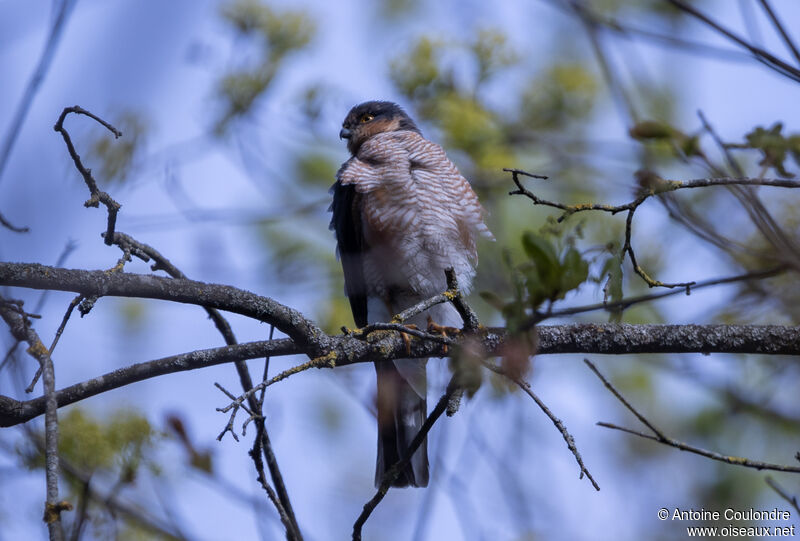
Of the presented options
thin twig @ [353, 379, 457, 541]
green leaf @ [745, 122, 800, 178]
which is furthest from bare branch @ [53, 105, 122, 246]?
green leaf @ [745, 122, 800, 178]

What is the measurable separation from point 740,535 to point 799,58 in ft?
19.2

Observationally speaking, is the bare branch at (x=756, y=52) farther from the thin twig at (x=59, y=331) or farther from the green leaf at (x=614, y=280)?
the thin twig at (x=59, y=331)

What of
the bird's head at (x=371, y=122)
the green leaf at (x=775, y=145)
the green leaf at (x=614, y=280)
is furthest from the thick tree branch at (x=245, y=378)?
the bird's head at (x=371, y=122)

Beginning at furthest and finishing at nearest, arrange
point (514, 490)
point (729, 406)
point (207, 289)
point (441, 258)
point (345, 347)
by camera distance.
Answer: point (729, 406) < point (441, 258) < point (514, 490) < point (345, 347) < point (207, 289)

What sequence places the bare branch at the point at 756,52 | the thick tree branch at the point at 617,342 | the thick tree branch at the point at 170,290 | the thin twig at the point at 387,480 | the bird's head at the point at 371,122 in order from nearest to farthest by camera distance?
the bare branch at the point at 756,52, the thick tree branch at the point at 170,290, the thin twig at the point at 387,480, the thick tree branch at the point at 617,342, the bird's head at the point at 371,122

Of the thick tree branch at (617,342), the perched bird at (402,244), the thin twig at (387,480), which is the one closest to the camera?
the thin twig at (387,480)

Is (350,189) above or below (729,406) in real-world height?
above

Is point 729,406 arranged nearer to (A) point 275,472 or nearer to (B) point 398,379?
(B) point 398,379

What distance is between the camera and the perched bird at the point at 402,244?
412cm

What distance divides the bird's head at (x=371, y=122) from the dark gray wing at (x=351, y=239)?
824 mm

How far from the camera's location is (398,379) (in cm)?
457

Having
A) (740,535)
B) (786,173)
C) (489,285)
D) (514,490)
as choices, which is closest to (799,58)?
(786,173)

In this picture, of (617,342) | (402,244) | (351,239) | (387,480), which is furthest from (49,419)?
(351,239)

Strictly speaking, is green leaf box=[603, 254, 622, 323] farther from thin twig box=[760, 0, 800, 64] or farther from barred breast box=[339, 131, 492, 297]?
barred breast box=[339, 131, 492, 297]
